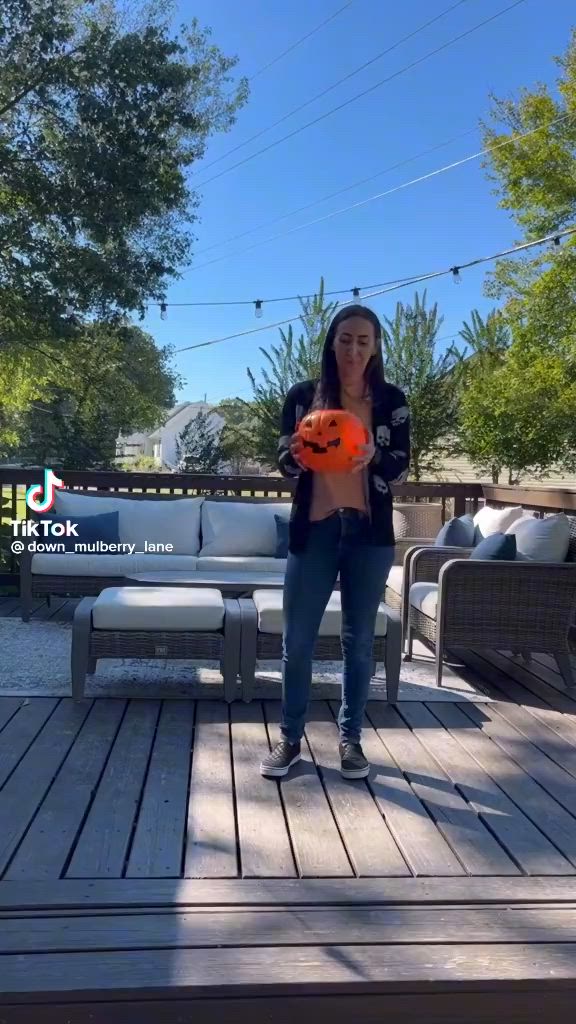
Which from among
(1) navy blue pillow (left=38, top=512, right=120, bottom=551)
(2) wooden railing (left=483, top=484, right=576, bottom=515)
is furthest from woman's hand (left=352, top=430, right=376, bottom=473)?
(1) navy blue pillow (left=38, top=512, right=120, bottom=551)

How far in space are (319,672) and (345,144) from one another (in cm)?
1019

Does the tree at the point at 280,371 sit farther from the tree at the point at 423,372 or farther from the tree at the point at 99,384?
the tree at the point at 99,384

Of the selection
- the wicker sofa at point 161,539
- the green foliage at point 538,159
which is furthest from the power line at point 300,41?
the wicker sofa at point 161,539

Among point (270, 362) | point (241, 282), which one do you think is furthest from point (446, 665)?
point (270, 362)

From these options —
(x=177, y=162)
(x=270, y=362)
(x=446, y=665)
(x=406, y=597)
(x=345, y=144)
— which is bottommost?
(x=446, y=665)

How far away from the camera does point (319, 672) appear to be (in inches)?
148

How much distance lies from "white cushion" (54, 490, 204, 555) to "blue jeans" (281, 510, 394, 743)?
2.83m

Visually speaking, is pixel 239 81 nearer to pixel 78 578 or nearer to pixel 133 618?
pixel 78 578

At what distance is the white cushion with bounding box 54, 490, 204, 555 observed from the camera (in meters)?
5.10

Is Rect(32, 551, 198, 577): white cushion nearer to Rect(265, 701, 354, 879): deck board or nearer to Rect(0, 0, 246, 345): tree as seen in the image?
Rect(265, 701, 354, 879): deck board

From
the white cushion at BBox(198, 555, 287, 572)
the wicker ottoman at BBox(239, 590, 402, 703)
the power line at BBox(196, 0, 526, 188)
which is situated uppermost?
the power line at BBox(196, 0, 526, 188)

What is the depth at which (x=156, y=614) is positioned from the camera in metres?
3.09

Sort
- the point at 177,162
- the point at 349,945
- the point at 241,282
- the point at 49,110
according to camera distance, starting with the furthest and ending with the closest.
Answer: the point at 241,282 < the point at 177,162 < the point at 49,110 < the point at 349,945

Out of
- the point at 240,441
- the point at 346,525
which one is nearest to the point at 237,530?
the point at 346,525
